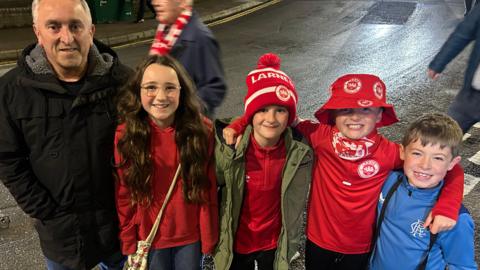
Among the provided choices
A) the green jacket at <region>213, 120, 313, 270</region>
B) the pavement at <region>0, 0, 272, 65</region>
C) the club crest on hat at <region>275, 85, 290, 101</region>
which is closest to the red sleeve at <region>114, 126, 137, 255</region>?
the green jacket at <region>213, 120, 313, 270</region>

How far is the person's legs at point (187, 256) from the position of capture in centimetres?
264

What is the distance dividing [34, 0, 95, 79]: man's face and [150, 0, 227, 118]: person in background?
891mm

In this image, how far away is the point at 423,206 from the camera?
2373mm

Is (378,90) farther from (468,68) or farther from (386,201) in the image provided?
(468,68)

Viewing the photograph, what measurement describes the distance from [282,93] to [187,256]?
1096 mm

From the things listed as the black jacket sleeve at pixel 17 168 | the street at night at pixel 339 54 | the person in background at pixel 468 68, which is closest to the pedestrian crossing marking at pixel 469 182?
the street at night at pixel 339 54

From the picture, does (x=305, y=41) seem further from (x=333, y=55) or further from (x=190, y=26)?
(x=190, y=26)

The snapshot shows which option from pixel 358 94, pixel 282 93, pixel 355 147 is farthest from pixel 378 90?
pixel 282 93

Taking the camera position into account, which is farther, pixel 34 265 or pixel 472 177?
pixel 472 177

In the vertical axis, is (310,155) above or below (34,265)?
above

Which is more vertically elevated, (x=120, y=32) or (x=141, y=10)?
(x=141, y=10)

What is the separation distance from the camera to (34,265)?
3541 mm

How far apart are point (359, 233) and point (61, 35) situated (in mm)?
1910

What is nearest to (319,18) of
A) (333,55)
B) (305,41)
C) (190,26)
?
(305,41)
